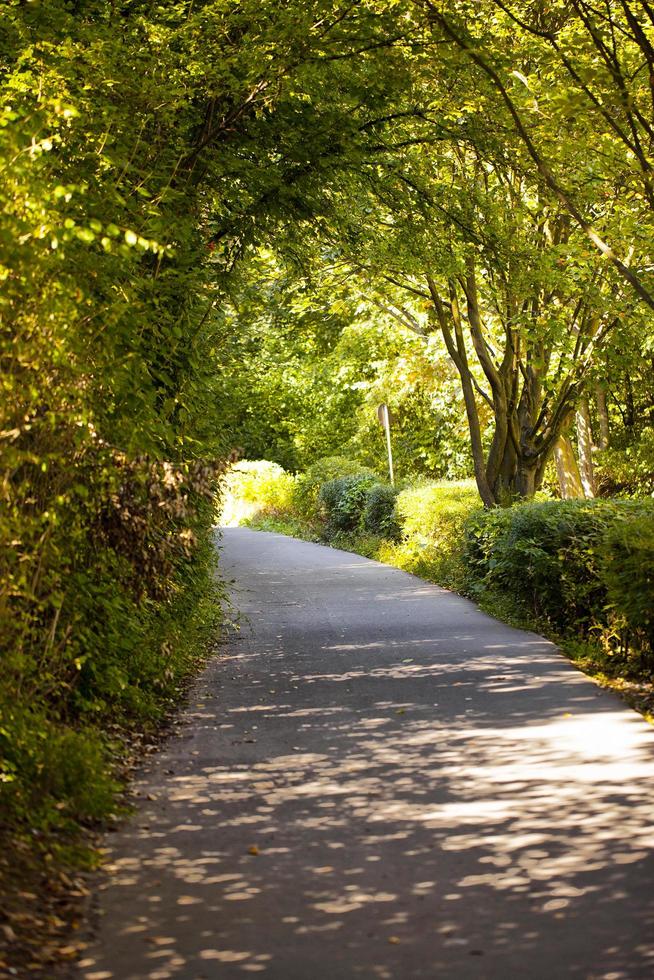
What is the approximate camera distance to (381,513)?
2648cm

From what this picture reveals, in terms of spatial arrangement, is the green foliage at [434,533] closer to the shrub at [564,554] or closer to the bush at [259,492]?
the shrub at [564,554]

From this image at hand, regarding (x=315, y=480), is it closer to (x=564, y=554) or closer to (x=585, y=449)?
(x=585, y=449)

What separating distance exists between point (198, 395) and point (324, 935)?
20.3ft

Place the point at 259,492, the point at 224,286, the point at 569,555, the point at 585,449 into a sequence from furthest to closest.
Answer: the point at 259,492
the point at 585,449
the point at 224,286
the point at 569,555

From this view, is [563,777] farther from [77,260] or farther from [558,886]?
[77,260]

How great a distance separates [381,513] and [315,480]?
8.76 m

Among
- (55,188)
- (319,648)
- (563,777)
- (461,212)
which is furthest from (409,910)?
(461,212)

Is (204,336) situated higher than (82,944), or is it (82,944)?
(204,336)

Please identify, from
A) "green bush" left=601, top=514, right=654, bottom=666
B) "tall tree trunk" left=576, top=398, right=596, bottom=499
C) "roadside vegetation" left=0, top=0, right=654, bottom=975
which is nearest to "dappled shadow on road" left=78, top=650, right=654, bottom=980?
"roadside vegetation" left=0, top=0, right=654, bottom=975

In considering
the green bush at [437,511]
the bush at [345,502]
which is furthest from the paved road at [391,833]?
the bush at [345,502]

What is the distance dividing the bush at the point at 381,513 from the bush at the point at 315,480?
5.63m

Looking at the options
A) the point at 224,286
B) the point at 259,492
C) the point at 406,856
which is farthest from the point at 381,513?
the point at 406,856

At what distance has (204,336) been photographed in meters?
11.4

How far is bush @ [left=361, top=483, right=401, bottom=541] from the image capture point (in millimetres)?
25172
